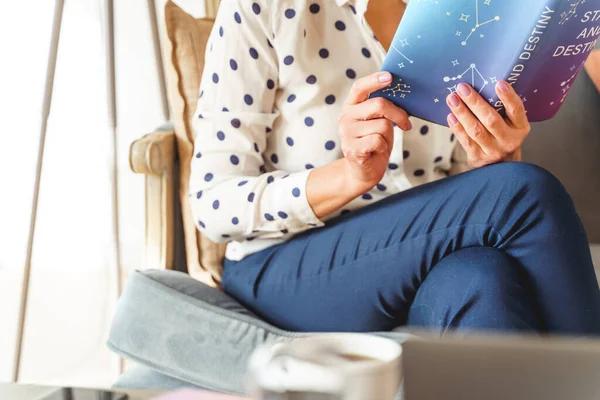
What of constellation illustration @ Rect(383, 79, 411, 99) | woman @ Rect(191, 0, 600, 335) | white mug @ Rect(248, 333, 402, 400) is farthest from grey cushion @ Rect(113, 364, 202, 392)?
white mug @ Rect(248, 333, 402, 400)

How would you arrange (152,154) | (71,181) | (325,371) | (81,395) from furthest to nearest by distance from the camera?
1. (71,181)
2. (152,154)
3. (81,395)
4. (325,371)

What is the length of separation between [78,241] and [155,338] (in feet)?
2.87

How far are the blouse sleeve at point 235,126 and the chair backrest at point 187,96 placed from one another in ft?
0.70

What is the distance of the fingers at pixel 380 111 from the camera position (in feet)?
2.55

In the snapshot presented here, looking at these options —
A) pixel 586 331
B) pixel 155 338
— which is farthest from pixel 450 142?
pixel 155 338

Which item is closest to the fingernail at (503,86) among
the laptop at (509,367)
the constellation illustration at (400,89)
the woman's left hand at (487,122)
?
the woman's left hand at (487,122)

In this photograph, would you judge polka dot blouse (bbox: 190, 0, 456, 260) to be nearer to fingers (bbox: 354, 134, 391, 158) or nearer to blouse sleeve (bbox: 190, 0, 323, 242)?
blouse sleeve (bbox: 190, 0, 323, 242)

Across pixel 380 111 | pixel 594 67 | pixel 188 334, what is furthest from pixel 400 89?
pixel 594 67

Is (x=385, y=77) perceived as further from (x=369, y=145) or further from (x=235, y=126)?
(x=235, y=126)

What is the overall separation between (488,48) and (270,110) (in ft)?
1.24

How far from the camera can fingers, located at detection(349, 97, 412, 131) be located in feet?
2.55

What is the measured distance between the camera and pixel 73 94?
163 cm

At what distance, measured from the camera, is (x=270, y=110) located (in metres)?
0.97

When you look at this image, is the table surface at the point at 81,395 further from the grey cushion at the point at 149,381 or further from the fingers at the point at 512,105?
the fingers at the point at 512,105
